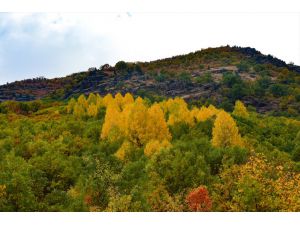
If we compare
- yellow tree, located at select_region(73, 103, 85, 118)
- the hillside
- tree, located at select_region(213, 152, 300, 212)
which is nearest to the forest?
tree, located at select_region(213, 152, 300, 212)

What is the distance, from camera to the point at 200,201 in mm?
32438

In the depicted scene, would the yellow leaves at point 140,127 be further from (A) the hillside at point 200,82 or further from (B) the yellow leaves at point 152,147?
(A) the hillside at point 200,82

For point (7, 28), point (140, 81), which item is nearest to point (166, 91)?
point (140, 81)

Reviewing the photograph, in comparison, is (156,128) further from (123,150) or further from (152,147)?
(152,147)

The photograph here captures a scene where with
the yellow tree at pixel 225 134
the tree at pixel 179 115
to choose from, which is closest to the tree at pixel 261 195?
the yellow tree at pixel 225 134

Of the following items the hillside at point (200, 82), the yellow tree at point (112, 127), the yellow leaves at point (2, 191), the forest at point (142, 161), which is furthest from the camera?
the hillside at point (200, 82)

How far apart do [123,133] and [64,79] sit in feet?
126

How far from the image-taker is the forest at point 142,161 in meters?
28.6

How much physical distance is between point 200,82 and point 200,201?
9513cm

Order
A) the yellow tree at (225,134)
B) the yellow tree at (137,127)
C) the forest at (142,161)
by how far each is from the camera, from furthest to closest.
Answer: the yellow tree at (137,127) < the yellow tree at (225,134) < the forest at (142,161)

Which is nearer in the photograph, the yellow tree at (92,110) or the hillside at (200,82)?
the yellow tree at (92,110)

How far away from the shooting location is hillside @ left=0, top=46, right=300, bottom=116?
96.3 meters

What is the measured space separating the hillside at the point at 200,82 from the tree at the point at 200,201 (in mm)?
58570

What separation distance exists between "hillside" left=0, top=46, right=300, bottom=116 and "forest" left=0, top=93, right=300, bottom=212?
1182 cm
